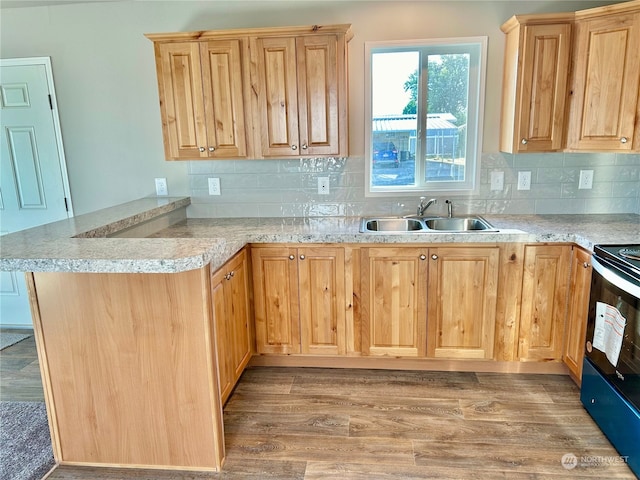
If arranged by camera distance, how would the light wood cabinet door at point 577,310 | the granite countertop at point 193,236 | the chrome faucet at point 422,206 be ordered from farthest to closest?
the chrome faucet at point 422,206 < the light wood cabinet door at point 577,310 < the granite countertop at point 193,236

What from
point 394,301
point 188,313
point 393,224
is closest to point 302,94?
point 393,224

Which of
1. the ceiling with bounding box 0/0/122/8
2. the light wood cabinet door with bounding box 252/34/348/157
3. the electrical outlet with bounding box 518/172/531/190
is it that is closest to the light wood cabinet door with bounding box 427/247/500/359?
the electrical outlet with bounding box 518/172/531/190

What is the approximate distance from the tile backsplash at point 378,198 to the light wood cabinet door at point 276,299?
62 centimetres

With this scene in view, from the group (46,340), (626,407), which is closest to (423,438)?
(626,407)

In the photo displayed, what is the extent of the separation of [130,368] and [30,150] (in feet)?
7.56

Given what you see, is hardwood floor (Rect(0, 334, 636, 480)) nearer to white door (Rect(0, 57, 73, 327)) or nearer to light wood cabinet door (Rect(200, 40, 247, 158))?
white door (Rect(0, 57, 73, 327))

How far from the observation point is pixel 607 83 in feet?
8.09

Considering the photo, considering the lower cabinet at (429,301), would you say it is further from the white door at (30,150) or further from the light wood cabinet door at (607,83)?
the white door at (30,150)

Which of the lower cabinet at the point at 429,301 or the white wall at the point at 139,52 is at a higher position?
the white wall at the point at 139,52

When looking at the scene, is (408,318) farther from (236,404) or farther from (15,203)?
(15,203)

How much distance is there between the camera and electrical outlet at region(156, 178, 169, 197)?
10.7 ft

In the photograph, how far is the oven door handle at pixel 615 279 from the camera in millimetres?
1839

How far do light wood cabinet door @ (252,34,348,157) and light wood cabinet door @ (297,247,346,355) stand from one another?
66 cm

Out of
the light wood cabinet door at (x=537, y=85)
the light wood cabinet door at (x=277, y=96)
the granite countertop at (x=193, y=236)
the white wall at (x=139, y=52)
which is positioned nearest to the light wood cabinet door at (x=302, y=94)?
the light wood cabinet door at (x=277, y=96)
